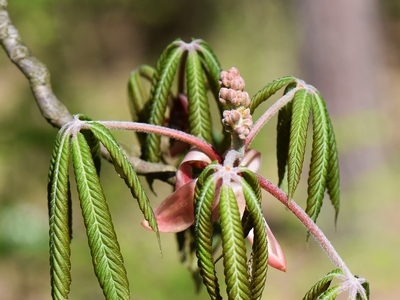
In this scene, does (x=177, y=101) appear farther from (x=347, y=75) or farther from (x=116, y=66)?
(x=116, y=66)

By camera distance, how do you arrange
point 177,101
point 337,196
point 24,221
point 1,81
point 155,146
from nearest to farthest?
point 337,196
point 155,146
point 177,101
point 24,221
point 1,81

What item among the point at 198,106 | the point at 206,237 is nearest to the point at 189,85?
the point at 198,106

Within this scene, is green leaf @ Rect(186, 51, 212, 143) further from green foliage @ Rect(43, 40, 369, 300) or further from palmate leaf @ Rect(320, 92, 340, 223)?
palmate leaf @ Rect(320, 92, 340, 223)

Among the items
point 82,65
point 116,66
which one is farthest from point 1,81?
point 116,66

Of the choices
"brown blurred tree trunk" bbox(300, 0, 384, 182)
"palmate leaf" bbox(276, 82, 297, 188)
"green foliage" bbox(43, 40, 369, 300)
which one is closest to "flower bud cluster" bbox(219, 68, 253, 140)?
"green foliage" bbox(43, 40, 369, 300)

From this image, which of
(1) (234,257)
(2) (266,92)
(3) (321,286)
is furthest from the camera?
(2) (266,92)

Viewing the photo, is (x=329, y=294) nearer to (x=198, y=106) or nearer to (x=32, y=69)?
(x=198, y=106)

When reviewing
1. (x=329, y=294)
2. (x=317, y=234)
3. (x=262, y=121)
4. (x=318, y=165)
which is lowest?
(x=329, y=294)
